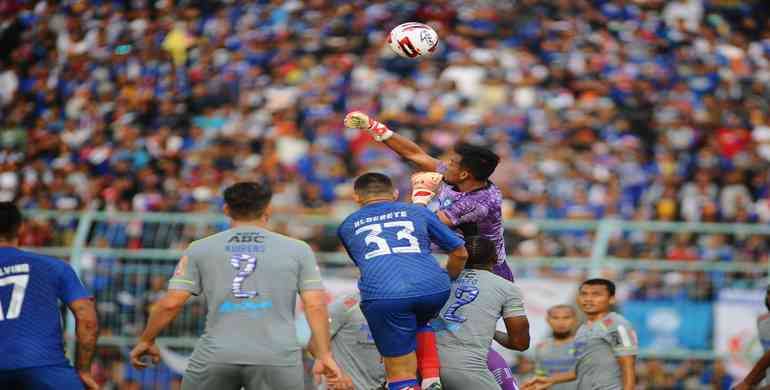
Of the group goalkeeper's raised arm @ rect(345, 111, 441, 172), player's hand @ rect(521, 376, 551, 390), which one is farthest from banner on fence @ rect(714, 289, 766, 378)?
goalkeeper's raised arm @ rect(345, 111, 441, 172)

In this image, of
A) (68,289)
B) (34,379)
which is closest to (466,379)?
(68,289)

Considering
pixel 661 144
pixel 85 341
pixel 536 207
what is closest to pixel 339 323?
pixel 85 341

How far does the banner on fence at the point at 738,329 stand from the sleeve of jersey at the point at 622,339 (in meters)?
5.21

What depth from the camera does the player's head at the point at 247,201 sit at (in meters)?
8.61

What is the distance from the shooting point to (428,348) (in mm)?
9453

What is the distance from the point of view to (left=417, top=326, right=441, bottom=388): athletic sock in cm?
941

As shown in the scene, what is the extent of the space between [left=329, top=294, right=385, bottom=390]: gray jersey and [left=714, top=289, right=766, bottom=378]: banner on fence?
6.24 metres

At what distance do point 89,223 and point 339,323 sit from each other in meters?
6.40

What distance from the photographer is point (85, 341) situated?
849 cm

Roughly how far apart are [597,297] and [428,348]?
230 centimetres

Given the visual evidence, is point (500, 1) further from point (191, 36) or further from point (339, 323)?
point (339, 323)

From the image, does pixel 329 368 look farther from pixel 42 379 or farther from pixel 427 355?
pixel 42 379

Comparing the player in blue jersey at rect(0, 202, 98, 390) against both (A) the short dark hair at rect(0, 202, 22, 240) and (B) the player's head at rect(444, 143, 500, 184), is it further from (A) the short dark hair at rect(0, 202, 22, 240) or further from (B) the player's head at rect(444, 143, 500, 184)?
(B) the player's head at rect(444, 143, 500, 184)

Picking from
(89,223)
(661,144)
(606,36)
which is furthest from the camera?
(606,36)
